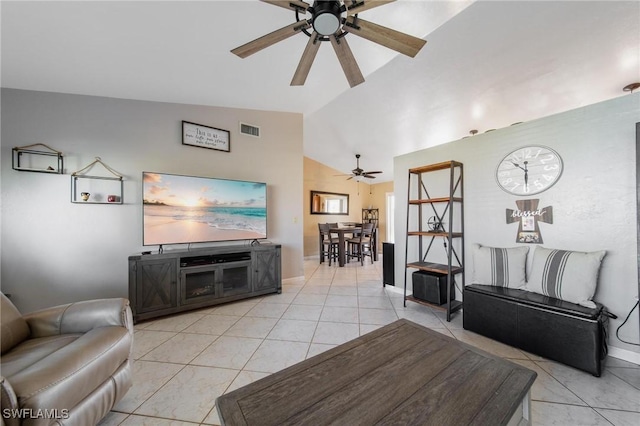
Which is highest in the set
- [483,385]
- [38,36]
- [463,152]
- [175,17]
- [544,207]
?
[175,17]

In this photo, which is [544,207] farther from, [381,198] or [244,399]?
[381,198]

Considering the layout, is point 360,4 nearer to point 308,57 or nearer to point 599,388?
point 308,57

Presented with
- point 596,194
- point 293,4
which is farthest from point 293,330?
point 596,194

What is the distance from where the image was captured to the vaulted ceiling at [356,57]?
190 centimetres

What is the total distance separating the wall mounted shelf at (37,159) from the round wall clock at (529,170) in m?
5.04

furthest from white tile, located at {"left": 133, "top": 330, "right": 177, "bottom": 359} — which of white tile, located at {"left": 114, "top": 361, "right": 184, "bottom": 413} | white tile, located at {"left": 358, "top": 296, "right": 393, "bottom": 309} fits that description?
white tile, located at {"left": 358, "top": 296, "right": 393, "bottom": 309}

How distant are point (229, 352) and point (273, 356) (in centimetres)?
41

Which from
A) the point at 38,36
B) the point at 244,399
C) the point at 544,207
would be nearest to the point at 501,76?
the point at 544,207

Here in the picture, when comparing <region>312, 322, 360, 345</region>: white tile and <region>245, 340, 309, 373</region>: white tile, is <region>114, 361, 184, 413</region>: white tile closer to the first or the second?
<region>245, 340, 309, 373</region>: white tile

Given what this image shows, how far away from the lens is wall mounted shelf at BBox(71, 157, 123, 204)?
2.73m

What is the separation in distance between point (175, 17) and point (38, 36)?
1.22 m

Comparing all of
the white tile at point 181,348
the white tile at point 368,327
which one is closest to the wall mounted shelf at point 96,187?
the white tile at point 181,348

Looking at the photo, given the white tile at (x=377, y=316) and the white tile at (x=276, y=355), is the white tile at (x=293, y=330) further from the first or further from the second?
the white tile at (x=377, y=316)

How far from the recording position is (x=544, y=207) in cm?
223
